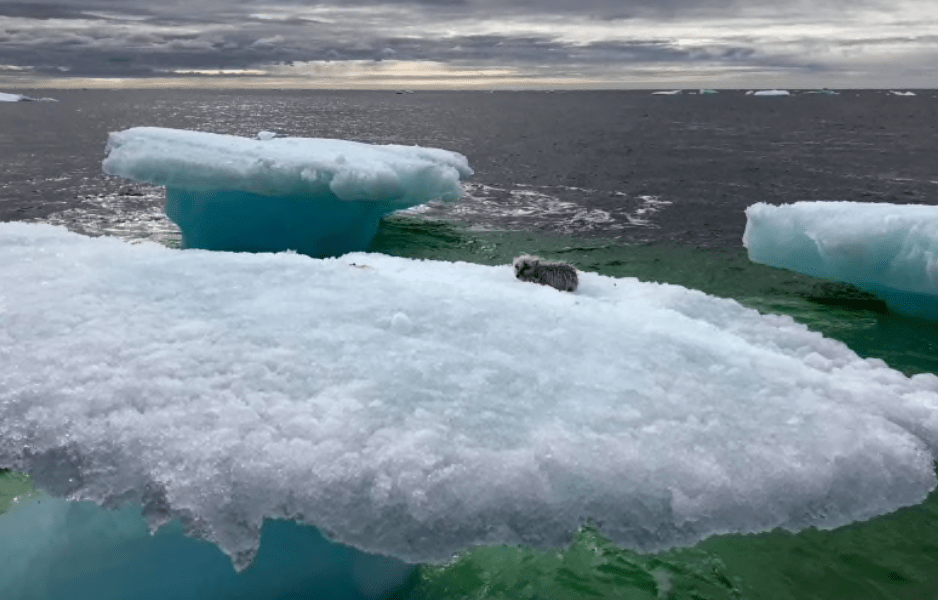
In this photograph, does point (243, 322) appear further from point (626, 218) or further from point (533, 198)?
point (533, 198)

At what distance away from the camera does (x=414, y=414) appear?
3.51 meters

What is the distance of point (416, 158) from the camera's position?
14.2 m

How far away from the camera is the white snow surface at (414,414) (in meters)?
3.09

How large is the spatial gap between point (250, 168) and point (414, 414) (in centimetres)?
934

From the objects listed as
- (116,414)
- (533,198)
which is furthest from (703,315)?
(533,198)

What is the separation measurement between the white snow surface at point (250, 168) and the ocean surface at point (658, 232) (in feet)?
8.70

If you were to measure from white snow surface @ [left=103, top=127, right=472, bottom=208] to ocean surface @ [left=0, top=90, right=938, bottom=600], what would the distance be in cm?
265

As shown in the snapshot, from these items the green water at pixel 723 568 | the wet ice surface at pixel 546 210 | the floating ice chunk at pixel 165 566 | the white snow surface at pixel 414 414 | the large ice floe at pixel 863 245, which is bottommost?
the wet ice surface at pixel 546 210

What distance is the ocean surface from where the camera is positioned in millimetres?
4574

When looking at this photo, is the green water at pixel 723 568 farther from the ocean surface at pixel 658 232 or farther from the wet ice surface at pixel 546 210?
the wet ice surface at pixel 546 210

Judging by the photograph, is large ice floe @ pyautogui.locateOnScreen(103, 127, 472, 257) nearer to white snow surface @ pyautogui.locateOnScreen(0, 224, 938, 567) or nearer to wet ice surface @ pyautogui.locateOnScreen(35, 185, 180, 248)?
wet ice surface @ pyautogui.locateOnScreen(35, 185, 180, 248)

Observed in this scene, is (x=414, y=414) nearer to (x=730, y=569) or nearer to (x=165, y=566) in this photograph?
(x=165, y=566)

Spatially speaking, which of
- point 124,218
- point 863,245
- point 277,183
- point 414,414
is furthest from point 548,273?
point 124,218

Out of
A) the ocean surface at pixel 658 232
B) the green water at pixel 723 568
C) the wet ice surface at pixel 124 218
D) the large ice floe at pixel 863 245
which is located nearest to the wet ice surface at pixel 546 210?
the ocean surface at pixel 658 232
